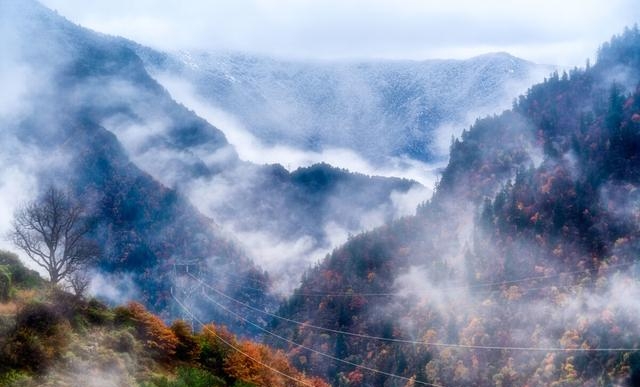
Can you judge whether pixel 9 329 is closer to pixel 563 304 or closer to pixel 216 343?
pixel 216 343

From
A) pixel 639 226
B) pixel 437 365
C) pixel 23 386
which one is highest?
pixel 639 226

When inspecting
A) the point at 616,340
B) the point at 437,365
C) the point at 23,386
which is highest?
the point at 616,340

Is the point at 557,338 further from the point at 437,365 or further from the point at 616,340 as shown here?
the point at 437,365

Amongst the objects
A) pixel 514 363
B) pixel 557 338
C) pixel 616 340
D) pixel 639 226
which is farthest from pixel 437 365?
pixel 639 226

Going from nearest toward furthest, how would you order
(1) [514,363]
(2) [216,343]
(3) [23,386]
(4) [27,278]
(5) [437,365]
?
(3) [23,386] < (4) [27,278] < (2) [216,343] < (1) [514,363] < (5) [437,365]

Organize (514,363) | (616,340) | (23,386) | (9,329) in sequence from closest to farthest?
(23,386) → (9,329) → (616,340) → (514,363)

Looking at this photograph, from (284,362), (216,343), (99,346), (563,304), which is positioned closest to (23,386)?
(99,346)

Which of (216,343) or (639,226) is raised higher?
(639,226)

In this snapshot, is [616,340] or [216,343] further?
[616,340]

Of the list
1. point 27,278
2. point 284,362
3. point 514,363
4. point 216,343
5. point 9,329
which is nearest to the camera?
point 9,329
